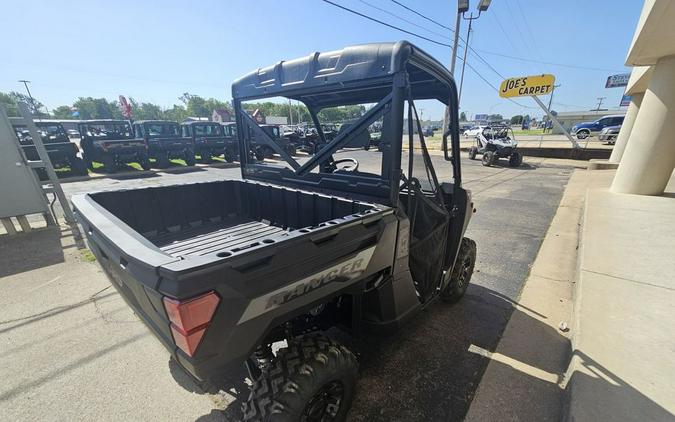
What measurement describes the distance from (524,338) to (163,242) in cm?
357

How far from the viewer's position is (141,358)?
2426mm

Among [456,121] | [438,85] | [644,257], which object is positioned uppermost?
[438,85]

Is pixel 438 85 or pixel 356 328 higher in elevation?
pixel 438 85

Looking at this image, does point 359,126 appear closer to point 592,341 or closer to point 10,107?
point 592,341

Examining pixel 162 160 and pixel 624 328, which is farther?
pixel 162 160

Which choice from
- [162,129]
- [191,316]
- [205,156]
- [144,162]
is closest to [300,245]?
[191,316]

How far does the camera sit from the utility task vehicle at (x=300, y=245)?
3.94ft

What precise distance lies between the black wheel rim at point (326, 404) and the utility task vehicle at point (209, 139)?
1516 centimetres

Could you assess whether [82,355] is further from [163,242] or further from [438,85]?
[438,85]

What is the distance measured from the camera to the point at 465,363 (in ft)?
7.88

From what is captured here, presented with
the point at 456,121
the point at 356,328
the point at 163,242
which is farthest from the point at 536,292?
the point at 163,242

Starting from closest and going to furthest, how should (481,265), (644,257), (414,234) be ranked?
(414,234) < (644,257) < (481,265)

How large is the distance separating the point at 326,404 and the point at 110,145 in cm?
1431

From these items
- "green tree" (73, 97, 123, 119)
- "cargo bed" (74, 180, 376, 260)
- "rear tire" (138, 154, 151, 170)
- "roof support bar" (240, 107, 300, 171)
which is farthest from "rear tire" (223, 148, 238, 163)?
"green tree" (73, 97, 123, 119)
